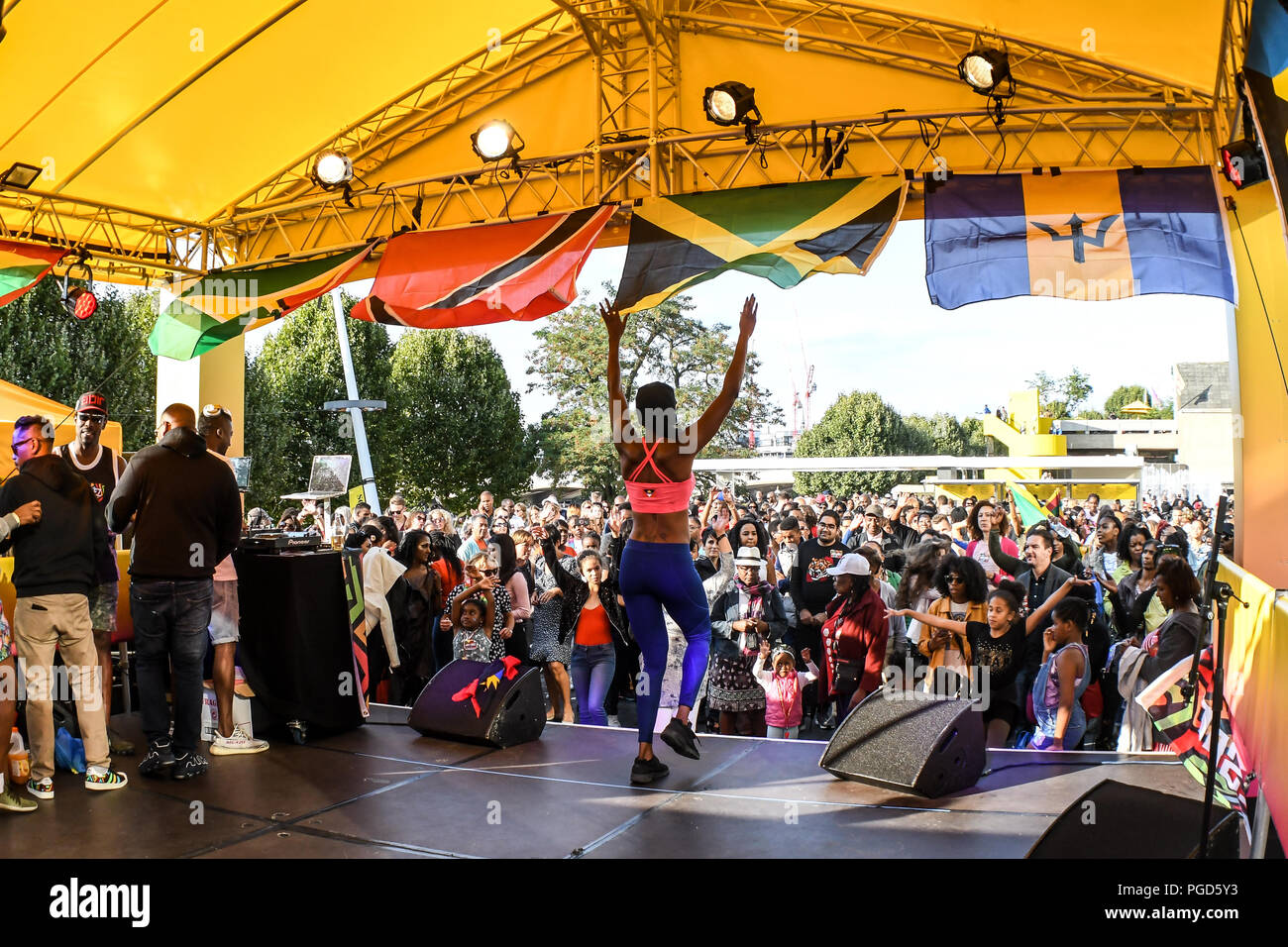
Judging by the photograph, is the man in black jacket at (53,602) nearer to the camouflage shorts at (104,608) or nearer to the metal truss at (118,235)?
the camouflage shorts at (104,608)

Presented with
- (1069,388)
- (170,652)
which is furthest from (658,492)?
(1069,388)

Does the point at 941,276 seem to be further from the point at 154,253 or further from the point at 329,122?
the point at 154,253

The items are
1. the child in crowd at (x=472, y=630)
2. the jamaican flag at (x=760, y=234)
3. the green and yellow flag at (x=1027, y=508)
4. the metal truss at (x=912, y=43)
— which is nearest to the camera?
the child in crowd at (x=472, y=630)

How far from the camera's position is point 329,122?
899 cm

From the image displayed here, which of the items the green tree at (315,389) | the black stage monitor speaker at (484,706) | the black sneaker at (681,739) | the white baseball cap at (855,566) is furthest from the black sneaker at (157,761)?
the green tree at (315,389)

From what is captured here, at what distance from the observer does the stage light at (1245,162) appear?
537 cm

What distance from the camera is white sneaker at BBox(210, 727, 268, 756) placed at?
512 cm

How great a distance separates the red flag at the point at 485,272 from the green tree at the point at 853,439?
42.7 meters

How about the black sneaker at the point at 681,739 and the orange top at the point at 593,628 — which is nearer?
the black sneaker at the point at 681,739

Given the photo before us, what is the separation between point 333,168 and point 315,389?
2264cm

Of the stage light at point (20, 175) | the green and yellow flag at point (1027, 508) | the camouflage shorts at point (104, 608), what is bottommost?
the camouflage shorts at point (104, 608)

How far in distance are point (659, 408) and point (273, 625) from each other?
266 cm

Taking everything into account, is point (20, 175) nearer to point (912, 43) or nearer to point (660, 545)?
point (660, 545)
